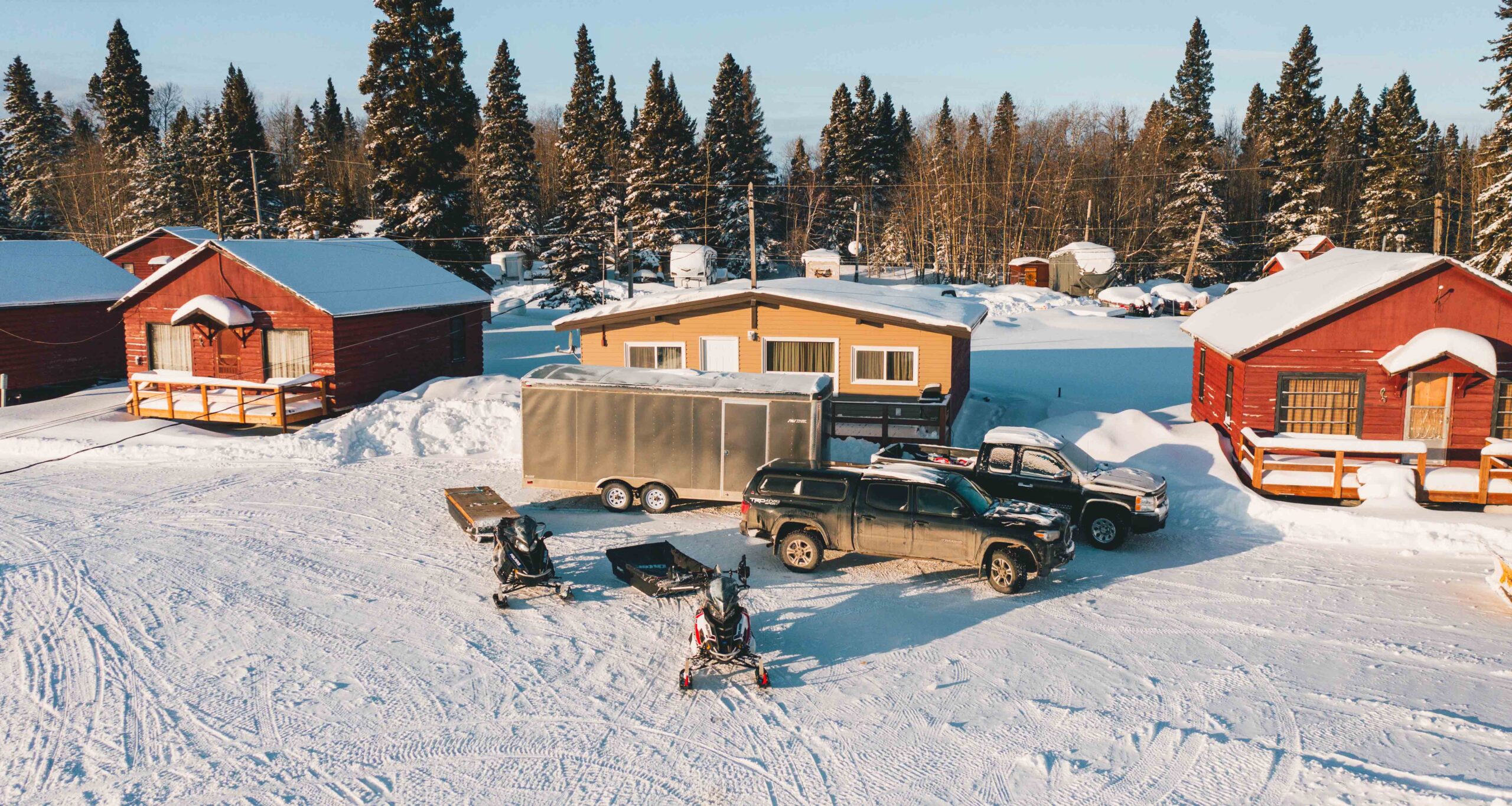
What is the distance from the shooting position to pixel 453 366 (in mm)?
31688

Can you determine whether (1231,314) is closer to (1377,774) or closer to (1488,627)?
(1488,627)

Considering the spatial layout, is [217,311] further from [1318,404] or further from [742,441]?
[1318,404]

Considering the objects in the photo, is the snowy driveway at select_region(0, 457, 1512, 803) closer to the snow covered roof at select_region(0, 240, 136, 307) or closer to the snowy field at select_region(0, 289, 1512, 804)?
the snowy field at select_region(0, 289, 1512, 804)

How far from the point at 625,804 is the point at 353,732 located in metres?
3.22

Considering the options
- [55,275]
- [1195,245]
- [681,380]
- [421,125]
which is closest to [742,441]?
[681,380]

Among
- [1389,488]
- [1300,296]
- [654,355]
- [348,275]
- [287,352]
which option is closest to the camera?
[1389,488]

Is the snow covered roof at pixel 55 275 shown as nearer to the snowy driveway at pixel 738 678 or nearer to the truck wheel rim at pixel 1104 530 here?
the snowy driveway at pixel 738 678

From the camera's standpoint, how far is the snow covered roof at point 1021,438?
17.0 m

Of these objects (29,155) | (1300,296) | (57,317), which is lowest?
(57,317)

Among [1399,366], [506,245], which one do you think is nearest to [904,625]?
[1399,366]

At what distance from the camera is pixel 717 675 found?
11312mm

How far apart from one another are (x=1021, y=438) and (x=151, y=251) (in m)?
45.4

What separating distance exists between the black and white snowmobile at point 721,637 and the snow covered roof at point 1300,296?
45.9ft

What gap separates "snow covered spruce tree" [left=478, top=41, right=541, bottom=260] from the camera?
6203 cm
